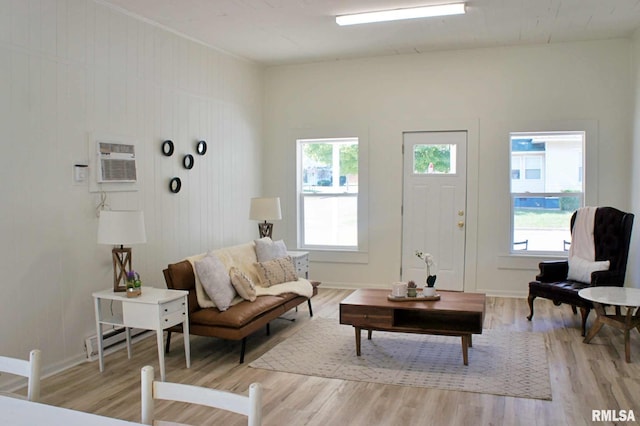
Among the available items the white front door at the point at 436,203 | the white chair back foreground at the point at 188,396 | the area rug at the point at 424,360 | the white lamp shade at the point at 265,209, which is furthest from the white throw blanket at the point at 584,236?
the white chair back foreground at the point at 188,396

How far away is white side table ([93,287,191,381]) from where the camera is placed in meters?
3.90

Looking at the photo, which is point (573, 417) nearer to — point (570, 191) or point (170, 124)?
point (570, 191)

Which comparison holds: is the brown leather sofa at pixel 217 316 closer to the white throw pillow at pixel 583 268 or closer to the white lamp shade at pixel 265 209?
the white lamp shade at pixel 265 209

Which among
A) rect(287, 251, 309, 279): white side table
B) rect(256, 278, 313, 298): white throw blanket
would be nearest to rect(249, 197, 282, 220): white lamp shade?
rect(287, 251, 309, 279): white side table

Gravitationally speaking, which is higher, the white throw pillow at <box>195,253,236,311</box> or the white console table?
the white console table

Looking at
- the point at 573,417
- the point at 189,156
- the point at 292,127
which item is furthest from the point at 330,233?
the point at 573,417

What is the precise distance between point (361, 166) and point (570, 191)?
2.57 meters

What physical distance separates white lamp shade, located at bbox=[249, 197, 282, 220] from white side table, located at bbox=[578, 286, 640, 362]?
10.9 ft

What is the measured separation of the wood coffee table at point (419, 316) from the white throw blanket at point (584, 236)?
5.56ft

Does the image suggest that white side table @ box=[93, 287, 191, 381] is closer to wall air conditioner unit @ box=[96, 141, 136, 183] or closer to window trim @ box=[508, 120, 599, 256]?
wall air conditioner unit @ box=[96, 141, 136, 183]

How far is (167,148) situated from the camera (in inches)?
216

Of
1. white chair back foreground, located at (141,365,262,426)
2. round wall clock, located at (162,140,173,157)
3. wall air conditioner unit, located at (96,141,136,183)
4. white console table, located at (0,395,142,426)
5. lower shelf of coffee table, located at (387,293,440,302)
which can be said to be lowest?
lower shelf of coffee table, located at (387,293,440,302)

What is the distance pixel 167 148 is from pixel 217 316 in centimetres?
200

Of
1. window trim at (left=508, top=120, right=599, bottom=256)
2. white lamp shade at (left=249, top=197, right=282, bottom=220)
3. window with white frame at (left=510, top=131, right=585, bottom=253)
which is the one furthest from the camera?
window with white frame at (left=510, top=131, right=585, bottom=253)
